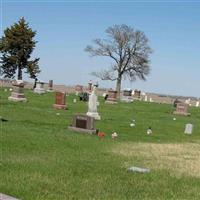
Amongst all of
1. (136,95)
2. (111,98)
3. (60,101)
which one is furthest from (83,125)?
(136,95)

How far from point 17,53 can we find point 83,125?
4909 cm

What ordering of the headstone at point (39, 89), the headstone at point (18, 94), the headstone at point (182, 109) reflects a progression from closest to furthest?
the headstone at point (18, 94)
the headstone at point (182, 109)
the headstone at point (39, 89)

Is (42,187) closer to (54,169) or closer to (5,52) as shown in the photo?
(54,169)

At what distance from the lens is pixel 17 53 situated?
66.9m

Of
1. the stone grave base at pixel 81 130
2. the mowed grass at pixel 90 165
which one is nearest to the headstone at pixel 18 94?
the mowed grass at pixel 90 165

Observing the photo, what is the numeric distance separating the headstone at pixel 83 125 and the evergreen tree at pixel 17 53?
47698 millimetres

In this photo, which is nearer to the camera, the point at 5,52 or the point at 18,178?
the point at 18,178

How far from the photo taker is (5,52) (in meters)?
67.4

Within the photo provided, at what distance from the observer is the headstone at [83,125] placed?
1941 centimetres

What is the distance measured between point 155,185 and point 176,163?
3.59 meters

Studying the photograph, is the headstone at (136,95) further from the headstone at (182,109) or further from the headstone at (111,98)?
the headstone at (182,109)

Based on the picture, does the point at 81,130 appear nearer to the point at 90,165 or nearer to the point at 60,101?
the point at 90,165

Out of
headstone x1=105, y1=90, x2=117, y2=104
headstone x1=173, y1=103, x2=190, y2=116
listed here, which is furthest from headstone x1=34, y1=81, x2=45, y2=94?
headstone x1=173, y1=103, x2=190, y2=116

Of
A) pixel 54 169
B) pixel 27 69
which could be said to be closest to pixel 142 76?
pixel 27 69
